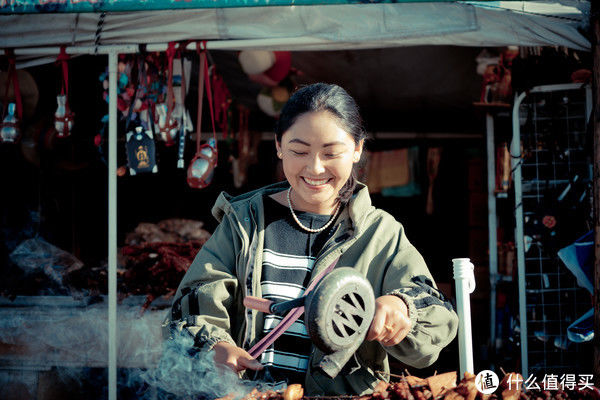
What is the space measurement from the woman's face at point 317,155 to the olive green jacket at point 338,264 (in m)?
0.16

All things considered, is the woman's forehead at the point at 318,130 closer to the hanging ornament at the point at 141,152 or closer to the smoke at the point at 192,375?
the smoke at the point at 192,375

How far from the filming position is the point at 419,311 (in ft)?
5.32

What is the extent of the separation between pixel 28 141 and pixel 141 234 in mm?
1298

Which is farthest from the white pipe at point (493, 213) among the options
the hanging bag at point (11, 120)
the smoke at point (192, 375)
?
the hanging bag at point (11, 120)

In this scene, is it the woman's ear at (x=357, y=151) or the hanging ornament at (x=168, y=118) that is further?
the hanging ornament at (x=168, y=118)

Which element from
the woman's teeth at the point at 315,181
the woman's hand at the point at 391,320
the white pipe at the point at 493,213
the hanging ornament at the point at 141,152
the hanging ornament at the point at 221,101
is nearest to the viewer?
the woman's hand at the point at 391,320

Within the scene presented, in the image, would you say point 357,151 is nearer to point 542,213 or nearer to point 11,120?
point 542,213

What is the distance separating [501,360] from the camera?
450cm

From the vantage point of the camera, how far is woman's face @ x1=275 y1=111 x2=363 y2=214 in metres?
1.77

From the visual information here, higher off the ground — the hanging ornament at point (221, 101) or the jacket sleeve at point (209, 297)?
the hanging ornament at point (221, 101)

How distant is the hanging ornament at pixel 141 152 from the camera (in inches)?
150

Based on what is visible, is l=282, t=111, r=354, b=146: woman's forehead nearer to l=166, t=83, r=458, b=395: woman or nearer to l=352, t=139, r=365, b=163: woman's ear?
l=166, t=83, r=458, b=395: woman

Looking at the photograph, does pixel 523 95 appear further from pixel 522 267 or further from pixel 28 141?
pixel 28 141

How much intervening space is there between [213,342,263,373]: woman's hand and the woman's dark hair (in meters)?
0.72
